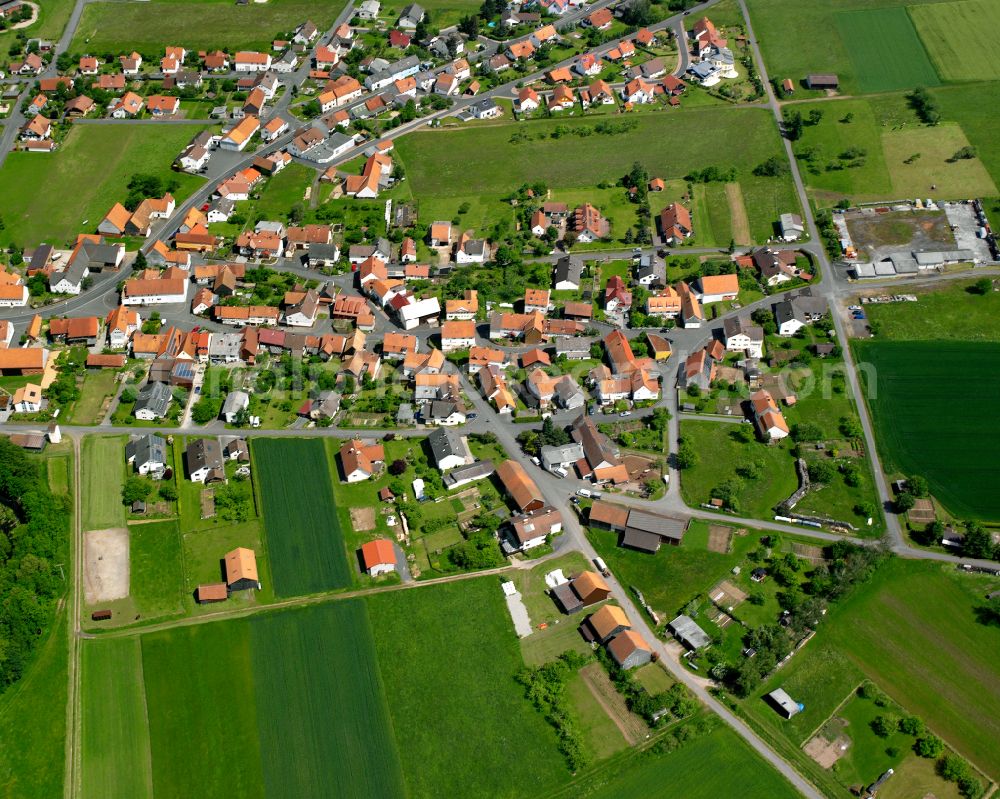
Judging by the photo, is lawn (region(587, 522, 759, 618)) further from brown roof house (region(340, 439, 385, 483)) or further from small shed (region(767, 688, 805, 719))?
brown roof house (region(340, 439, 385, 483))

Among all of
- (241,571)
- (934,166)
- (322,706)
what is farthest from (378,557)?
(934,166)

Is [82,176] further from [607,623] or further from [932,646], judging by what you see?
[932,646]

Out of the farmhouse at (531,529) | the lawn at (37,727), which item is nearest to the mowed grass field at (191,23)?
the farmhouse at (531,529)

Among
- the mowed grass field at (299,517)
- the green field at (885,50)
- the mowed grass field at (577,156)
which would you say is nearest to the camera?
the mowed grass field at (299,517)

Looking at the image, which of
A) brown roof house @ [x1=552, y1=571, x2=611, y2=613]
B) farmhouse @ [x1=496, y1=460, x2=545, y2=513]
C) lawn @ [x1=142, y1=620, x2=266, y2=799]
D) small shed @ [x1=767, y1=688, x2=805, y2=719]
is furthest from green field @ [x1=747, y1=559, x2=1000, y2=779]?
lawn @ [x1=142, y1=620, x2=266, y2=799]

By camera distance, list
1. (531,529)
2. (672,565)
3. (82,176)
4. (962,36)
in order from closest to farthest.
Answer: (672,565)
(531,529)
(82,176)
(962,36)

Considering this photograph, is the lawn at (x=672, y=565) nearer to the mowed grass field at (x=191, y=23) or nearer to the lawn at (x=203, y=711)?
the lawn at (x=203, y=711)
